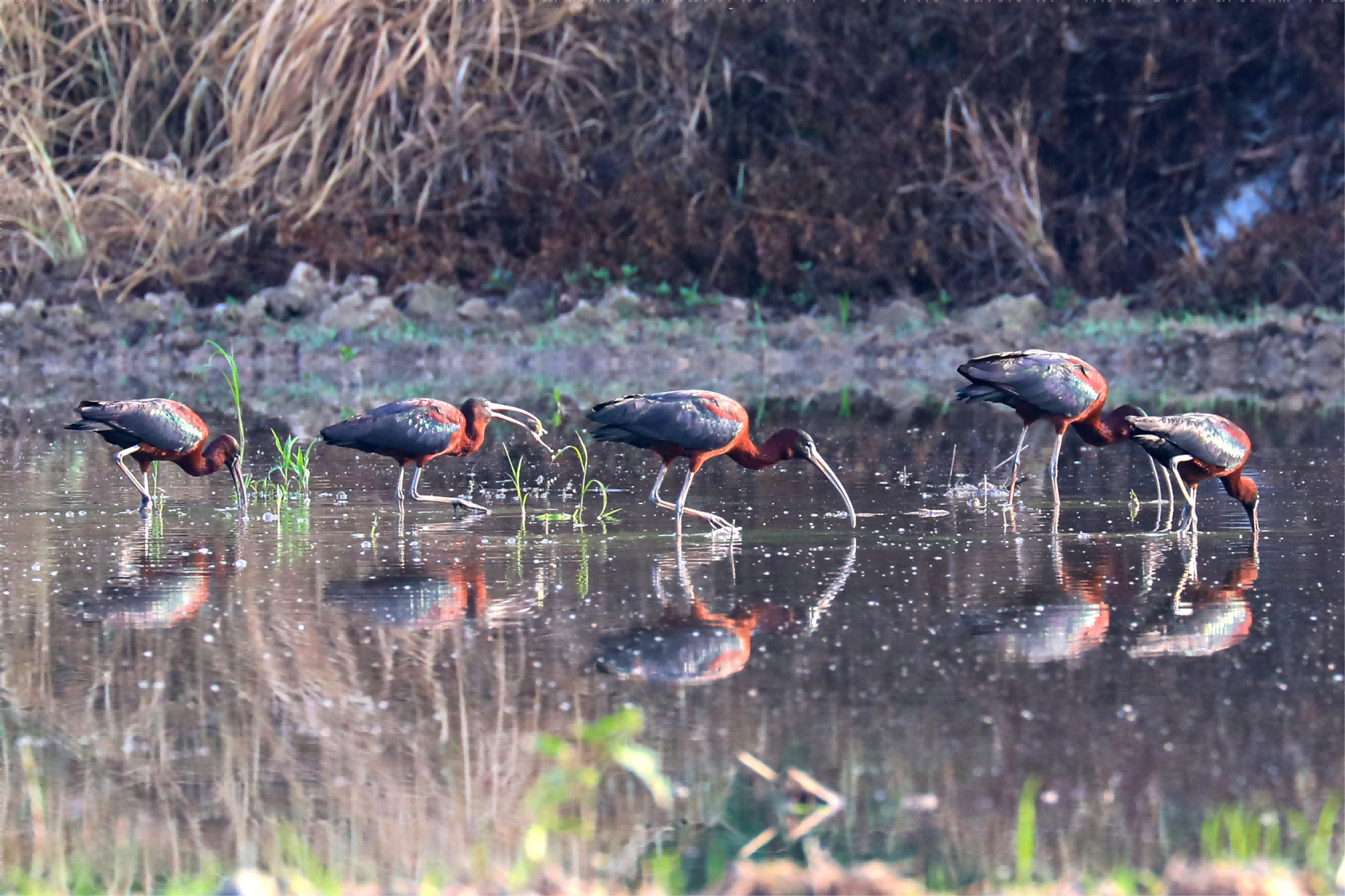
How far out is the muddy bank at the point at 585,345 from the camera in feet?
51.1

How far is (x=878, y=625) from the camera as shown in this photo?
19.5ft

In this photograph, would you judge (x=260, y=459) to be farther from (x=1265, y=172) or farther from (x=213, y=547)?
(x=1265, y=172)

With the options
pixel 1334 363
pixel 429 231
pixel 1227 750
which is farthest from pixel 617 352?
pixel 1227 750

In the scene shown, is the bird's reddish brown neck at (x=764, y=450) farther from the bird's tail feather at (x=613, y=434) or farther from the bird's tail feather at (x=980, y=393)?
the bird's tail feather at (x=980, y=393)

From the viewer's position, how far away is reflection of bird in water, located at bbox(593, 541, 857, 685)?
5.32 meters

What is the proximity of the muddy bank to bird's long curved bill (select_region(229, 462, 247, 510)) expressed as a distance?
18.1ft

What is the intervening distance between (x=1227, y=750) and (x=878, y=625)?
167 cm

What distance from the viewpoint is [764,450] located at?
8.77 meters

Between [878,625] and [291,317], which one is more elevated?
[291,317]

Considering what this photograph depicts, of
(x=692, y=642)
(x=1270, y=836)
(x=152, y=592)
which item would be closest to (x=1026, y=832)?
(x=1270, y=836)

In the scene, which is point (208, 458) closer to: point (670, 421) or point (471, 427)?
point (471, 427)

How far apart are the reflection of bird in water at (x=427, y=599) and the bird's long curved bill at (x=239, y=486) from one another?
6.34 ft

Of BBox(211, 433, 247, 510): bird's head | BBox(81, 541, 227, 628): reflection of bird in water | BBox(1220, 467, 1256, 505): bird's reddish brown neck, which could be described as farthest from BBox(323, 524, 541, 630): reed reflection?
BBox(1220, 467, 1256, 505): bird's reddish brown neck

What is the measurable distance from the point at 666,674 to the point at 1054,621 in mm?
1402
